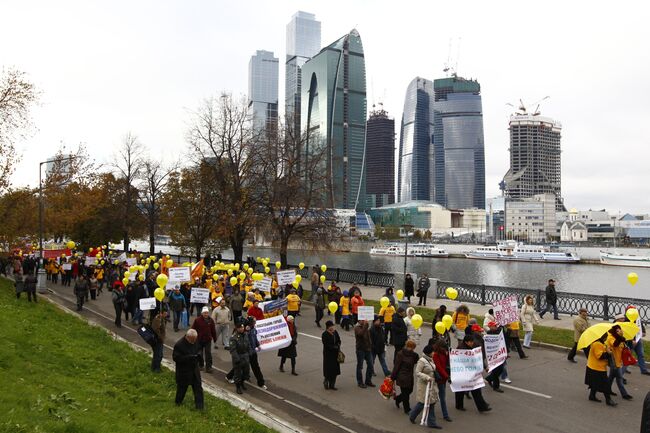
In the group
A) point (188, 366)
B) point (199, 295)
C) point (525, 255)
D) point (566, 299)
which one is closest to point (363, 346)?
point (188, 366)

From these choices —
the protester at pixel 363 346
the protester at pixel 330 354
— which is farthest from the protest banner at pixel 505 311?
the protester at pixel 330 354

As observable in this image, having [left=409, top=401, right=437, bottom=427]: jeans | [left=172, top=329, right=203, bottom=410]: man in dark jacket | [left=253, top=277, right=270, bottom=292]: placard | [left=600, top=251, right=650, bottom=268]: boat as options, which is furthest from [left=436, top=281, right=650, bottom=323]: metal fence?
[left=600, top=251, right=650, bottom=268]: boat

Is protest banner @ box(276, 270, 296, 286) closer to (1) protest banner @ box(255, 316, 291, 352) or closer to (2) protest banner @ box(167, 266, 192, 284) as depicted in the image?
(2) protest banner @ box(167, 266, 192, 284)

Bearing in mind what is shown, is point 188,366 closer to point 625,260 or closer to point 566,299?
point 566,299

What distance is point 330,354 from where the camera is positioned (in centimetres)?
1154

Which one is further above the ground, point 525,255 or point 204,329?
point 204,329

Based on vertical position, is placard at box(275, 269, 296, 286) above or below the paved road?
above

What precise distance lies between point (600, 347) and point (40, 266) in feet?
92.5

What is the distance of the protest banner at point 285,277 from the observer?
21.4m

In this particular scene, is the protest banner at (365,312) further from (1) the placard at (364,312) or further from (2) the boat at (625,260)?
(2) the boat at (625,260)

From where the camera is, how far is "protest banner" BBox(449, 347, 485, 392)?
9.86m

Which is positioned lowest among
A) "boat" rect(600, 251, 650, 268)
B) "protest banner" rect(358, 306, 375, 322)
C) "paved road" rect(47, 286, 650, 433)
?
"boat" rect(600, 251, 650, 268)

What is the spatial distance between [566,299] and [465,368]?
15889 millimetres

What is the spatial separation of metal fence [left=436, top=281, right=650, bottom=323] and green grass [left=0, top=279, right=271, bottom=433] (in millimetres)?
16367
